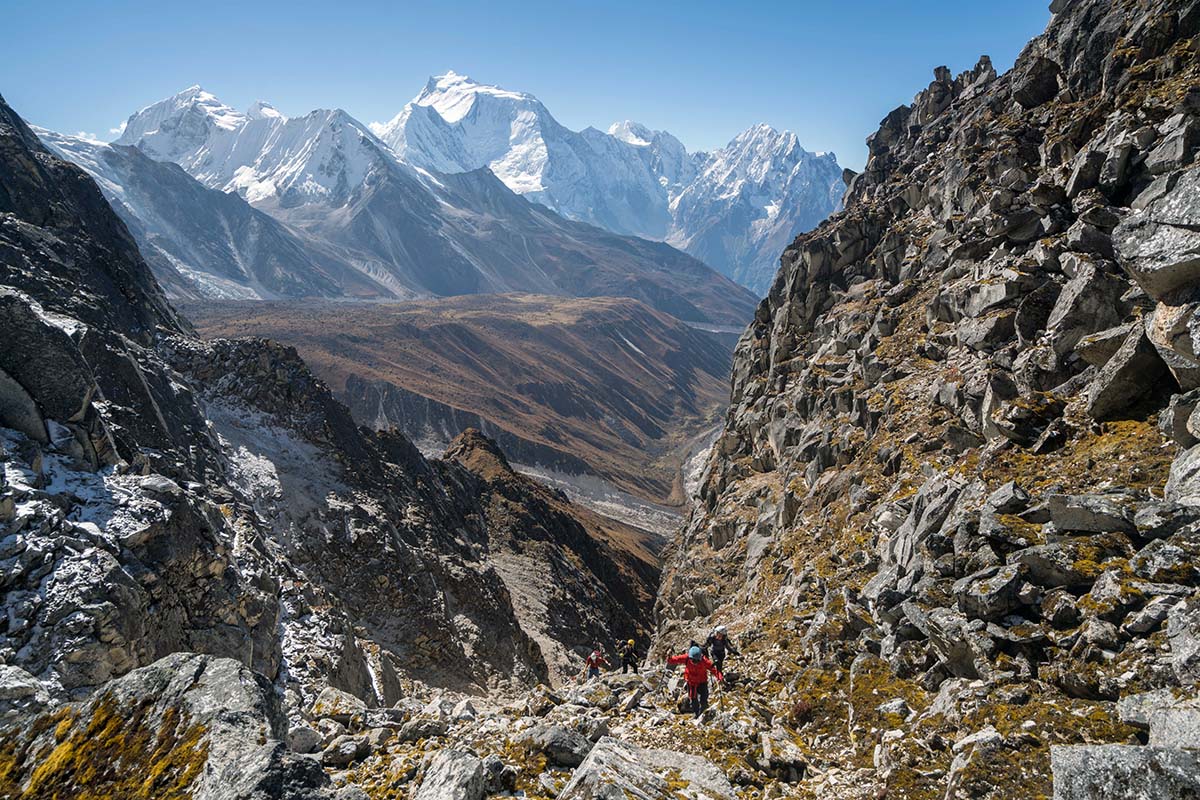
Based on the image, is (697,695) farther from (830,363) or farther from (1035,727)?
(830,363)

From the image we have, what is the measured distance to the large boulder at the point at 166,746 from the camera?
714 cm

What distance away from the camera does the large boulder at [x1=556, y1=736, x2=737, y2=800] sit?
952 centimetres

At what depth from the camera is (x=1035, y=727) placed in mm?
10641

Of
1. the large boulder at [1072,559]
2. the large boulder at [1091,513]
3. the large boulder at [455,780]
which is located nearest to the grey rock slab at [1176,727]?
the large boulder at [1072,559]

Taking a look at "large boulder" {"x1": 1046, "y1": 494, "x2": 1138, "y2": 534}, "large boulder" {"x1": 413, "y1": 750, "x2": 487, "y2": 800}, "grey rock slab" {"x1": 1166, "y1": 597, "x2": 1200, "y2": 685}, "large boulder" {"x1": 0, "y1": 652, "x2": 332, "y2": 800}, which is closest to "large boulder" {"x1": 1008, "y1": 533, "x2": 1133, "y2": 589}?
"large boulder" {"x1": 1046, "y1": 494, "x2": 1138, "y2": 534}

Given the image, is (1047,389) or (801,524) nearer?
(1047,389)

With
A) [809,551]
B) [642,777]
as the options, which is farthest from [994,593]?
[809,551]

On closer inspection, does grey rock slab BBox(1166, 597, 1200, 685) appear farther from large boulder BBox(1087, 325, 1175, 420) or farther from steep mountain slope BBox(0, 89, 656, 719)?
steep mountain slope BBox(0, 89, 656, 719)

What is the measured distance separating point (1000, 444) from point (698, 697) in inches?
505

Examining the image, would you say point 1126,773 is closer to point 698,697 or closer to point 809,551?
point 698,697

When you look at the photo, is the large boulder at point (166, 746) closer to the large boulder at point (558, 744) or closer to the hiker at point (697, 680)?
the large boulder at point (558, 744)

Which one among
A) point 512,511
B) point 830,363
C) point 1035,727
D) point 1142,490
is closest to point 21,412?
point 1035,727

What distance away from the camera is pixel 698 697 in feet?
53.6

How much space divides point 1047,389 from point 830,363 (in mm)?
27670
